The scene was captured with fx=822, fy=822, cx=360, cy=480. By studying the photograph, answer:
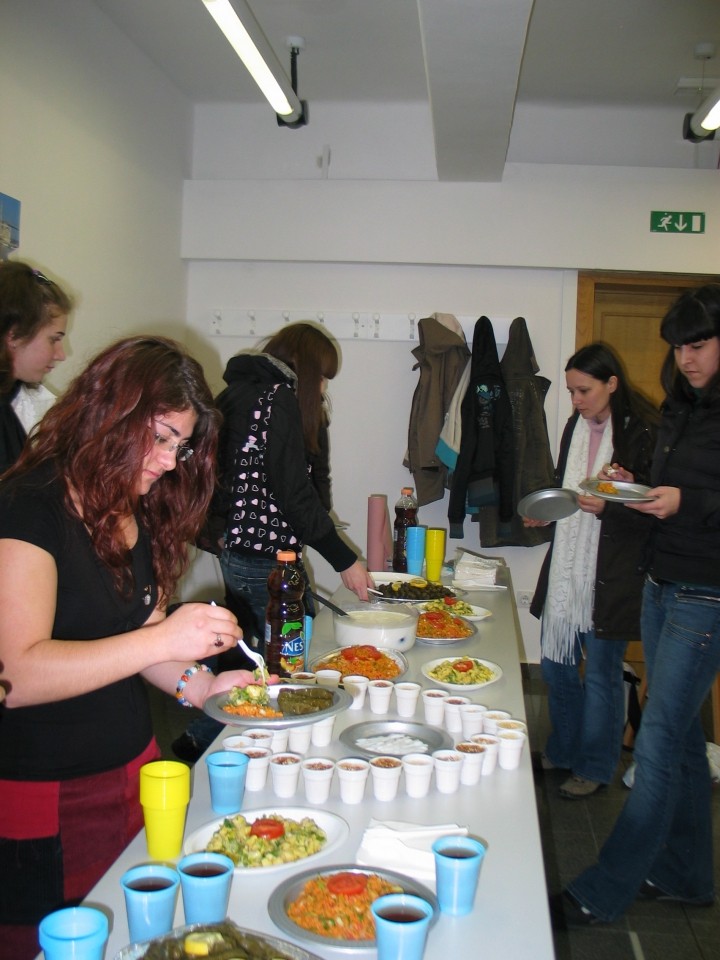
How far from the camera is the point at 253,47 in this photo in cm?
329

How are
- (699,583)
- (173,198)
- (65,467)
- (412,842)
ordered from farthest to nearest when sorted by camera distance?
(173,198) < (699,583) < (65,467) < (412,842)

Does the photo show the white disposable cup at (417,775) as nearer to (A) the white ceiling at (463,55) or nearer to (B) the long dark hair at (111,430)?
(B) the long dark hair at (111,430)

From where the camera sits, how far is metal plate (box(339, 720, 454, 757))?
155 cm

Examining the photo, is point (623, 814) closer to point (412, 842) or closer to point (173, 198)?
point (412, 842)

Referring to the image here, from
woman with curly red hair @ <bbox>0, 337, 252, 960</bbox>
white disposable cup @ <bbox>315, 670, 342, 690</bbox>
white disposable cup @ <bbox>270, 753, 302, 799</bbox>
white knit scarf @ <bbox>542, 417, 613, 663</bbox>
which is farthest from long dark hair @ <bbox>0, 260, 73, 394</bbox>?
white knit scarf @ <bbox>542, 417, 613, 663</bbox>

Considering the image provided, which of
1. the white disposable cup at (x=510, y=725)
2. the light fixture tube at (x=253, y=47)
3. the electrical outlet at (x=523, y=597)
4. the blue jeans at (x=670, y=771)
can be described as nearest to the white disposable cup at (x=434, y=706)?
the white disposable cup at (x=510, y=725)

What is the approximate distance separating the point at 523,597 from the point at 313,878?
4021 millimetres

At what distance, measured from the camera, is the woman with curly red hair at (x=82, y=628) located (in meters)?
1.26

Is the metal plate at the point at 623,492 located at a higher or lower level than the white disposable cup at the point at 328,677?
higher

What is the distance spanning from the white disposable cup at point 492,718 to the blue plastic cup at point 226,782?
53 centimetres

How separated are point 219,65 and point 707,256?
295 centimetres

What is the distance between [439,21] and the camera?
9.75ft

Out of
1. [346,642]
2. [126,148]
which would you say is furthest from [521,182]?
[346,642]

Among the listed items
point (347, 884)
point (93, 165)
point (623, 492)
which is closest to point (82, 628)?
point (347, 884)
